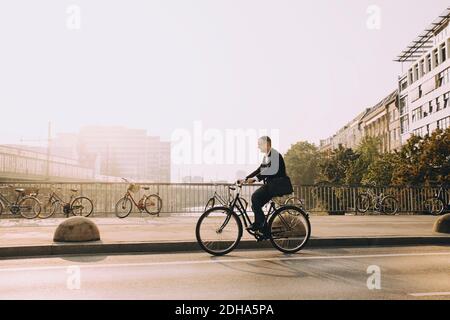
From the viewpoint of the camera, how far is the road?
16.2ft

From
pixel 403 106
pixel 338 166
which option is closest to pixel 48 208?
pixel 338 166

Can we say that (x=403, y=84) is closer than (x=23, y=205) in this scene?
No

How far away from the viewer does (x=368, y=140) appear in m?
65.2

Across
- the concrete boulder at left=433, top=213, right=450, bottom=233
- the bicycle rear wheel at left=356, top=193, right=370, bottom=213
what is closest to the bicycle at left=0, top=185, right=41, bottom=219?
the concrete boulder at left=433, top=213, right=450, bottom=233

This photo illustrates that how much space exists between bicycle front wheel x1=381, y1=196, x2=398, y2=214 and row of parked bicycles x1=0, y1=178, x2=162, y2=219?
9.97m

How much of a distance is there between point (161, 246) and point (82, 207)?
8.76 metres

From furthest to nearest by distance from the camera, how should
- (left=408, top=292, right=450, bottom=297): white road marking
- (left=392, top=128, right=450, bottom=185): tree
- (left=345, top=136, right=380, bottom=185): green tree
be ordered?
1. (left=345, top=136, right=380, bottom=185): green tree
2. (left=392, top=128, right=450, bottom=185): tree
3. (left=408, top=292, right=450, bottom=297): white road marking

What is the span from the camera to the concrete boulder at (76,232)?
841 cm

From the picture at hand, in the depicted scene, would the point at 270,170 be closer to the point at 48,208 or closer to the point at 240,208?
the point at 240,208

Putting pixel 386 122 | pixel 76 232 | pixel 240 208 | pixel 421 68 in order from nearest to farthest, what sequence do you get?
pixel 240 208
pixel 76 232
pixel 421 68
pixel 386 122

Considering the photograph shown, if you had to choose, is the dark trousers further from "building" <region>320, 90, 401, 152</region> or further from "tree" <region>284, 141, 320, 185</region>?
"tree" <region>284, 141, 320, 185</region>

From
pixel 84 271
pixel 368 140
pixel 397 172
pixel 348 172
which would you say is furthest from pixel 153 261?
pixel 368 140

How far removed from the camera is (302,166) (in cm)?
9088
